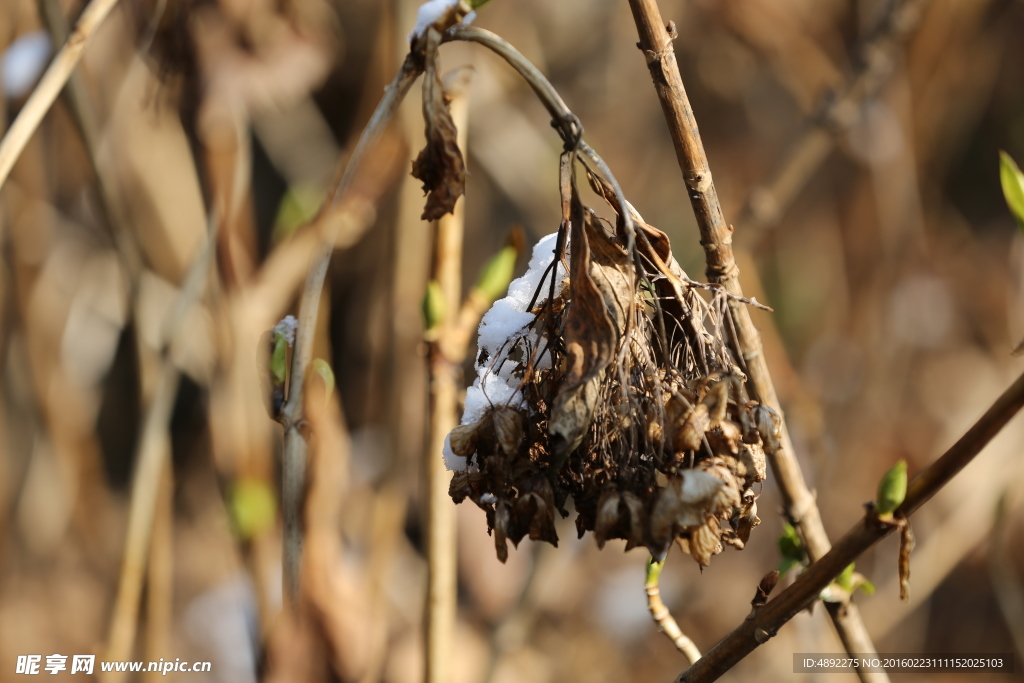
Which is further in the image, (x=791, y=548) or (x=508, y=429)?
(x=791, y=548)

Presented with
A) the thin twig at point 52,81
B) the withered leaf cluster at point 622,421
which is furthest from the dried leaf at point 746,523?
the thin twig at point 52,81

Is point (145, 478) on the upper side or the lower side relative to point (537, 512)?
upper

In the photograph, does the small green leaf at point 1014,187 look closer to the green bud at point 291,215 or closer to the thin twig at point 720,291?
the thin twig at point 720,291

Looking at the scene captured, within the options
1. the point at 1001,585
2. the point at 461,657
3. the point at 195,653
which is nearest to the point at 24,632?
the point at 195,653

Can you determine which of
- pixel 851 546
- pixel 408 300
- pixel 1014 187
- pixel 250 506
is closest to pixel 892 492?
pixel 851 546

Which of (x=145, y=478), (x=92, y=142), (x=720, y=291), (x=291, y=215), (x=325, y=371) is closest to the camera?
(x=720, y=291)

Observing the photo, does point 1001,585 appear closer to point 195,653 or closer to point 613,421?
point 613,421

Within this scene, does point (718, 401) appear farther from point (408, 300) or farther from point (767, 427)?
point (408, 300)

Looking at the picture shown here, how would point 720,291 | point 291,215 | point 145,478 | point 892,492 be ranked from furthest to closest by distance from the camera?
point 291,215, point 145,478, point 720,291, point 892,492
